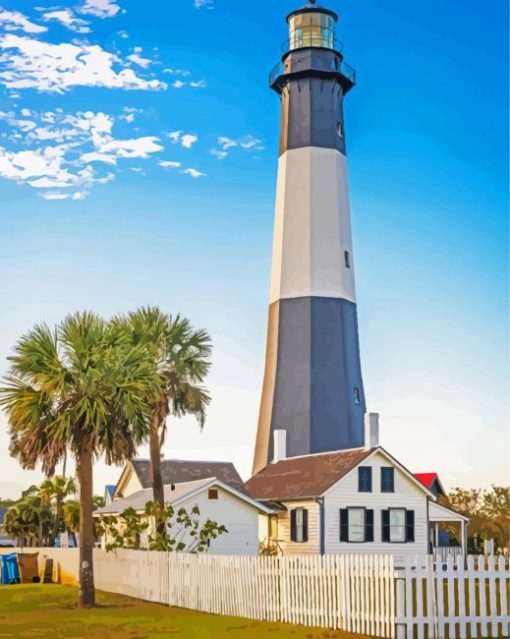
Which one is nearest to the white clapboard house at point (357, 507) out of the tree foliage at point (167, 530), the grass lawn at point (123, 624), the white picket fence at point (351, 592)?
the tree foliage at point (167, 530)

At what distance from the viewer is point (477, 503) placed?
72000mm

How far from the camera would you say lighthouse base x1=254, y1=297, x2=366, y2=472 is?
2058 inches

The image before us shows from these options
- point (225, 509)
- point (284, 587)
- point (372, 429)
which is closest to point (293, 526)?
point (225, 509)

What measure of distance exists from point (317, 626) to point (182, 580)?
25.2ft

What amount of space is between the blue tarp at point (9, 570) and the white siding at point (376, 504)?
12550 mm

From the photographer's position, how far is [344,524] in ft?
144

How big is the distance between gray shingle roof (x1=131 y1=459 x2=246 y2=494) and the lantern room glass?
2198cm

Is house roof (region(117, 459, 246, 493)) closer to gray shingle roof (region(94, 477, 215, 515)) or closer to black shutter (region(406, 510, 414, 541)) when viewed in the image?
gray shingle roof (region(94, 477, 215, 515))

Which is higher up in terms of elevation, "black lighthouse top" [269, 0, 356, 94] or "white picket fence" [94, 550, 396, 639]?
"black lighthouse top" [269, 0, 356, 94]

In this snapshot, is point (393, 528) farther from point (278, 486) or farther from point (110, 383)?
point (110, 383)

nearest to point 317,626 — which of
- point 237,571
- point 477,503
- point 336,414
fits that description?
point 237,571

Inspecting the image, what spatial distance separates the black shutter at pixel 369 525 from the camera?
44094 millimetres

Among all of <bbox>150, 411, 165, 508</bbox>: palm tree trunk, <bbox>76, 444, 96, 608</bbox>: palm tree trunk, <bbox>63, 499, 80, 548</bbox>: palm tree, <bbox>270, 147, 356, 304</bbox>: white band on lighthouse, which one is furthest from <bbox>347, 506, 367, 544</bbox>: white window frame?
<bbox>63, 499, 80, 548</bbox>: palm tree

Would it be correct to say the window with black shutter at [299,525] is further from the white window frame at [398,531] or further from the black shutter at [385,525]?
the white window frame at [398,531]
